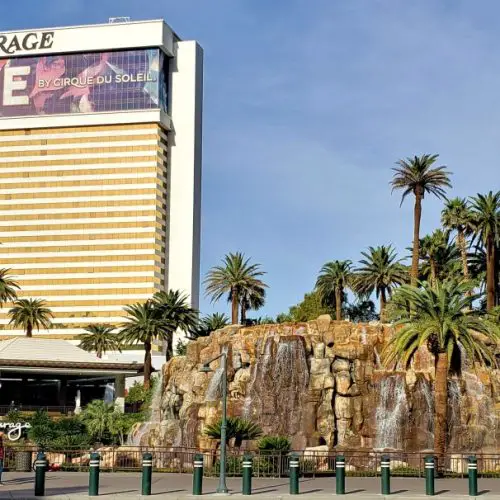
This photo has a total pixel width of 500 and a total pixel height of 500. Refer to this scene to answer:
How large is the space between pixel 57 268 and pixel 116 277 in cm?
1096

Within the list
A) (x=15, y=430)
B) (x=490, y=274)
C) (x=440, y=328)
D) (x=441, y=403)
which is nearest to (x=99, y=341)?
(x=15, y=430)

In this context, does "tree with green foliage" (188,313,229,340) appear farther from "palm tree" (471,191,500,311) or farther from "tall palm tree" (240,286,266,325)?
"palm tree" (471,191,500,311)

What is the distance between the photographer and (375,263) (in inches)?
3875

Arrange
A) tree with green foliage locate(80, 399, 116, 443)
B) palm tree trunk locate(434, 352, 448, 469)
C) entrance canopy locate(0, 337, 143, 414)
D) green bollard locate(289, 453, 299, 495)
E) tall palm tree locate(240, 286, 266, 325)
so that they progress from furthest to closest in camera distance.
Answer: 1. tall palm tree locate(240, 286, 266, 325)
2. entrance canopy locate(0, 337, 143, 414)
3. tree with green foliage locate(80, 399, 116, 443)
4. palm tree trunk locate(434, 352, 448, 469)
5. green bollard locate(289, 453, 299, 495)

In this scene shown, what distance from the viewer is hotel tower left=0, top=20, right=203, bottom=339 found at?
149500 mm

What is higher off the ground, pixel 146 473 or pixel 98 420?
pixel 98 420

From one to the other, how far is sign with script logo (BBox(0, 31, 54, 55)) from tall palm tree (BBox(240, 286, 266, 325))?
75.2 m

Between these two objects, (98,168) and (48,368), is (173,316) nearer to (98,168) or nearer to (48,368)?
(48,368)

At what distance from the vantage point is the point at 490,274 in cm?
8025

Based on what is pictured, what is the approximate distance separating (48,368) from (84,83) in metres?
75.6

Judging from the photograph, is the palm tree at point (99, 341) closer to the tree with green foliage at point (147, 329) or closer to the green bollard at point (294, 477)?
the tree with green foliage at point (147, 329)

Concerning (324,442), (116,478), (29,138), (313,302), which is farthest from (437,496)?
(29,138)

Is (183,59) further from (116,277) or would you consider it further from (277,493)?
(277,493)

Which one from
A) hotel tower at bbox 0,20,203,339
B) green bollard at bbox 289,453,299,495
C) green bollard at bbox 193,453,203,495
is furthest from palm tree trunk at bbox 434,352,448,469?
hotel tower at bbox 0,20,203,339
